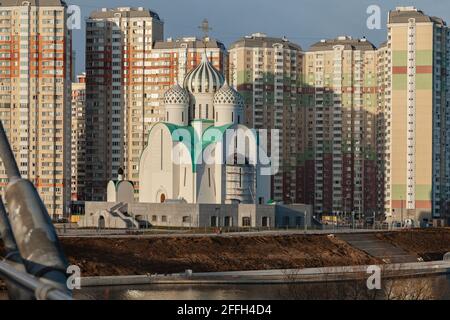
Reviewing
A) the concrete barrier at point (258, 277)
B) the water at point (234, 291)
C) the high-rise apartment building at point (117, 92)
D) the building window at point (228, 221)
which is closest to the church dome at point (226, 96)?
the building window at point (228, 221)

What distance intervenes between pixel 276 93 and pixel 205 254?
57.9 meters

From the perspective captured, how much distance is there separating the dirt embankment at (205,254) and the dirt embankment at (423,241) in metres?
5.91

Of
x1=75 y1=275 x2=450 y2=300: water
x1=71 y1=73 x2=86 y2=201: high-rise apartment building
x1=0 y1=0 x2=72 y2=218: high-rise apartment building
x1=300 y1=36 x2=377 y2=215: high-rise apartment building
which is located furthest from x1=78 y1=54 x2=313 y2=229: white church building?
x1=300 y1=36 x2=377 y2=215: high-rise apartment building

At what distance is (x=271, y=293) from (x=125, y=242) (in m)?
14.1

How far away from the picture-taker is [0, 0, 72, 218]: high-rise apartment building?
3952 inches

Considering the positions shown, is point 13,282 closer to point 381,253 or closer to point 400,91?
point 381,253

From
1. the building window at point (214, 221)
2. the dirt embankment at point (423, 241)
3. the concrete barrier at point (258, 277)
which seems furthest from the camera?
the building window at point (214, 221)

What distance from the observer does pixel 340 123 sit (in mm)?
121500

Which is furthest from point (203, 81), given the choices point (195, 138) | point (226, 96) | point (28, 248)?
point (28, 248)

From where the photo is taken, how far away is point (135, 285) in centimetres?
5275

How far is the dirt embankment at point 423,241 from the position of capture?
74.1m

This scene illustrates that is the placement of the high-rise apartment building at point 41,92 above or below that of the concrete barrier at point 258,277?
above

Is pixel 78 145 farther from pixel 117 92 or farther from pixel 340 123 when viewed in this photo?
pixel 340 123

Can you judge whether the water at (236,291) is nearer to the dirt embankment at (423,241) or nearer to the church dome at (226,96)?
the dirt embankment at (423,241)
